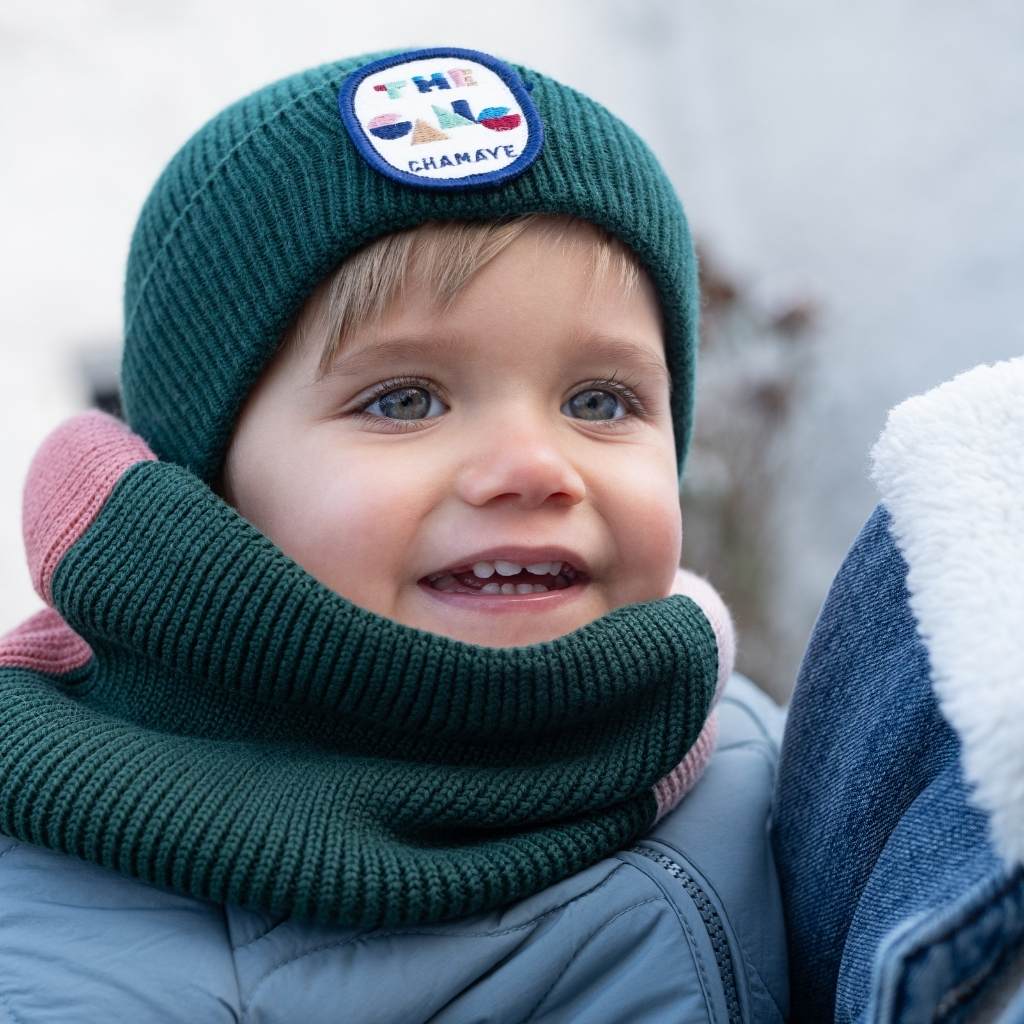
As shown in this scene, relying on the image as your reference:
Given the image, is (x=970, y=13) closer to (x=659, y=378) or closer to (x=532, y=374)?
(x=659, y=378)

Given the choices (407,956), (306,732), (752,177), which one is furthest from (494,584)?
(752,177)

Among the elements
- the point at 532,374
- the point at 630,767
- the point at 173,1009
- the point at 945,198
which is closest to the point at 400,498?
the point at 532,374

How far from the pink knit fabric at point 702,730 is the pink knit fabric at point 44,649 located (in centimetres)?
53

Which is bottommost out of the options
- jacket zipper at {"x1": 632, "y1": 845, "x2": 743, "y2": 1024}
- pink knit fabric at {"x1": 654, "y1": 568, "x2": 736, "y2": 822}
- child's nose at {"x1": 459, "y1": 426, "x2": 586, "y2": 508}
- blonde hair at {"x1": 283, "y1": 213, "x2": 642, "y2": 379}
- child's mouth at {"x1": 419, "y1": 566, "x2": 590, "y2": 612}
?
jacket zipper at {"x1": 632, "y1": 845, "x2": 743, "y2": 1024}

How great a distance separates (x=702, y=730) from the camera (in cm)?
101

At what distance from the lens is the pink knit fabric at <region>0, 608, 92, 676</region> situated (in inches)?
40.3

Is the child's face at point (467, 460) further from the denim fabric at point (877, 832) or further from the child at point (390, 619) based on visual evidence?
the denim fabric at point (877, 832)

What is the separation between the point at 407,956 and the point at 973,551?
1.53 ft

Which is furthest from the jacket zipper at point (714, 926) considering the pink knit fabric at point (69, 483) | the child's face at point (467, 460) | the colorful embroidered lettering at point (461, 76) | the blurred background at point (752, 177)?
the blurred background at point (752, 177)

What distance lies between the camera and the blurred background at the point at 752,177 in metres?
2.21

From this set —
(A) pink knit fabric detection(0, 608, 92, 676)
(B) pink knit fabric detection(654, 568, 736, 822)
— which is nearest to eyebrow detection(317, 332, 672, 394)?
(B) pink knit fabric detection(654, 568, 736, 822)

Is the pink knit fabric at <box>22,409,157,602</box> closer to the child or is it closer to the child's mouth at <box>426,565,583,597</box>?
the child

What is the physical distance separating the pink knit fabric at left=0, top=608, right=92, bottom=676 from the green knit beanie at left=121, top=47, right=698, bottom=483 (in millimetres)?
187

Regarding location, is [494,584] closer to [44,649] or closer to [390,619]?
[390,619]
